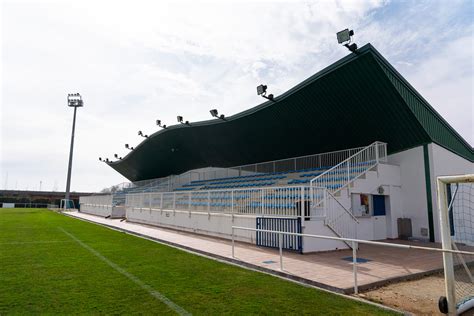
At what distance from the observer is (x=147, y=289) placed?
18.5 feet

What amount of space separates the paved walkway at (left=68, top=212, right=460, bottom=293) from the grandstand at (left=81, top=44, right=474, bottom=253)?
37.2 inches

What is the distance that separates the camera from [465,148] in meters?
17.3

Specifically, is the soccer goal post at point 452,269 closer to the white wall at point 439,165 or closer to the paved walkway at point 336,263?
the paved walkway at point 336,263

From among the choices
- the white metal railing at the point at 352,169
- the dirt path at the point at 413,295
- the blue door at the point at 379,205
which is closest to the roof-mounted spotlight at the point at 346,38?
the white metal railing at the point at 352,169

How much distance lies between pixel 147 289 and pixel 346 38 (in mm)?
10323

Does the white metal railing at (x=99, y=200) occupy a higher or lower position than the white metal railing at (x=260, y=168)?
lower

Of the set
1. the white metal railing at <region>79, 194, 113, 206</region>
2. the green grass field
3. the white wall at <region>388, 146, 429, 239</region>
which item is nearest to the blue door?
the white wall at <region>388, 146, 429, 239</region>

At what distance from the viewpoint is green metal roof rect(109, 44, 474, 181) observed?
42.1ft

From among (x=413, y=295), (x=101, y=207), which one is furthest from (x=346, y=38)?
(x=101, y=207)

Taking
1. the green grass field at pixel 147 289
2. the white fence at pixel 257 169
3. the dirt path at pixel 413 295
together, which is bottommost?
the dirt path at pixel 413 295

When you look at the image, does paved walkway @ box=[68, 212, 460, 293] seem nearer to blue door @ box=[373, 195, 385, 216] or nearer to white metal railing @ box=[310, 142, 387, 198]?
white metal railing @ box=[310, 142, 387, 198]

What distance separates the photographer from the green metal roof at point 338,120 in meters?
12.8

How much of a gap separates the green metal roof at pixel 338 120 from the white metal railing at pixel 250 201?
4.78 meters

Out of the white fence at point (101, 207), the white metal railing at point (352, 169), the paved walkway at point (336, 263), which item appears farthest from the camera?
the white fence at point (101, 207)
